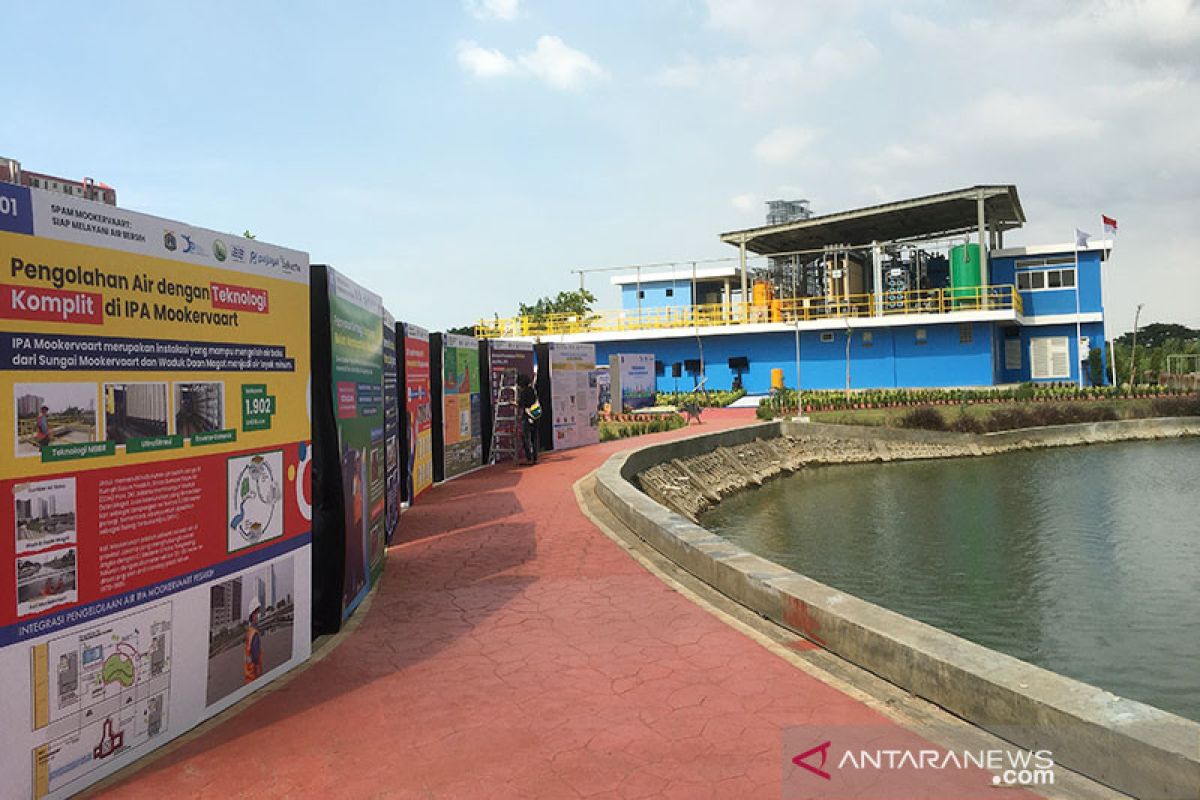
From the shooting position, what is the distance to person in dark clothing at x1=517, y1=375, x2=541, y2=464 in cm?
1569

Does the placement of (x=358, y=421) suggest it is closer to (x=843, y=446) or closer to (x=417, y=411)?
(x=417, y=411)

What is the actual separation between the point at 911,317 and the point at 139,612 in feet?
109

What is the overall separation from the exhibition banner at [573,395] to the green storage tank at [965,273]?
2072 centimetres

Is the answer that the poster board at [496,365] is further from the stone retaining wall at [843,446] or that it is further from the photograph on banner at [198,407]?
the photograph on banner at [198,407]

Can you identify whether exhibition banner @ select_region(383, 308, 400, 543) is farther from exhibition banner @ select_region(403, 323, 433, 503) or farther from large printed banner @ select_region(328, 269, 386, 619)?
exhibition banner @ select_region(403, 323, 433, 503)


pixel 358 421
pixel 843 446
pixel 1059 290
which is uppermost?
pixel 1059 290

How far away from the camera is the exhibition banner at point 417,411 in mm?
11625

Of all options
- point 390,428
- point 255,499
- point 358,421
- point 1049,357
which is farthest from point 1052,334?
point 255,499

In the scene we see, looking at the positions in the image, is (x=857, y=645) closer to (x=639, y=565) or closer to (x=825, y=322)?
(x=639, y=565)

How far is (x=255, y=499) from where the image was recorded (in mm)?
4695

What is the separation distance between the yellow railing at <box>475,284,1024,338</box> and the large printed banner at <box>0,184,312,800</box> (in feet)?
104

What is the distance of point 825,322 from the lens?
34.6m

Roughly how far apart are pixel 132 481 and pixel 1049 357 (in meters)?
39.0

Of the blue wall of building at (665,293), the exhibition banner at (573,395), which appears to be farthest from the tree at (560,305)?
the exhibition banner at (573,395)
